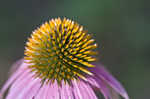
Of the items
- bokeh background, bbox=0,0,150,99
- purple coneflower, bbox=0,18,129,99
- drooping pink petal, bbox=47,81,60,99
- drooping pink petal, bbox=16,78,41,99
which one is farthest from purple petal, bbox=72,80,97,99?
bokeh background, bbox=0,0,150,99

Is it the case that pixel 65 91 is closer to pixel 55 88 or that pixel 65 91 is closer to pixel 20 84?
pixel 55 88

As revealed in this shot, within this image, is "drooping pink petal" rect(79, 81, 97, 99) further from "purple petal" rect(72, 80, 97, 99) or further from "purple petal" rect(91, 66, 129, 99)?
"purple petal" rect(91, 66, 129, 99)

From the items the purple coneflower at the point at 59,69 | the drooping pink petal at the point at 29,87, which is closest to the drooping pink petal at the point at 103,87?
the purple coneflower at the point at 59,69

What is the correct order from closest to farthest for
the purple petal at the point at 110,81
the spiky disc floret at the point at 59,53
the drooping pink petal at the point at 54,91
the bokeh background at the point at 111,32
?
the drooping pink petal at the point at 54,91, the spiky disc floret at the point at 59,53, the purple petal at the point at 110,81, the bokeh background at the point at 111,32

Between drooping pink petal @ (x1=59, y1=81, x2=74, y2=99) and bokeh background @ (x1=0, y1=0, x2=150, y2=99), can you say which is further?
bokeh background @ (x1=0, y1=0, x2=150, y2=99)

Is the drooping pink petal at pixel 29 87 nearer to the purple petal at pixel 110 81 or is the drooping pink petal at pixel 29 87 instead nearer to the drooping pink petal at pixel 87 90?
the drooping pink petal at pixel 87 90

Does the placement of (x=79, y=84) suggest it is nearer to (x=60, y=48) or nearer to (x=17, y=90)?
(x=60, y=48)

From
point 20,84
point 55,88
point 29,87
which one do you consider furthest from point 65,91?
point 20,84

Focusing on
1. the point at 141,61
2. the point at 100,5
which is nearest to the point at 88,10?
the point at 100,5

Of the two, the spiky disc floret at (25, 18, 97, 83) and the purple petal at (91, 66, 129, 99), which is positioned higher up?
the spiky disc floret at (25, 18, 97, 83)
